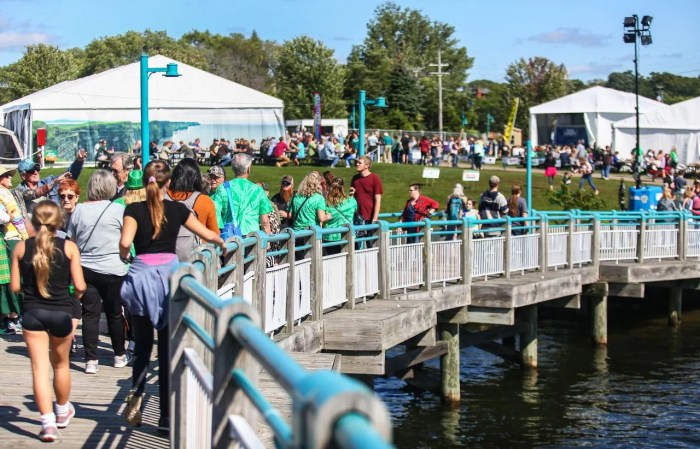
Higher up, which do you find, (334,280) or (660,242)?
(334,280)

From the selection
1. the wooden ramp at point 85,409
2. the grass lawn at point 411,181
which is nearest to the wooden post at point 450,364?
the wooden ramp at point 85,409

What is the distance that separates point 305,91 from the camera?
89.9m

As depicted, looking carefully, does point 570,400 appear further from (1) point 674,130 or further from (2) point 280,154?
(1) point 674,130

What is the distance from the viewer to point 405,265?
16.8m

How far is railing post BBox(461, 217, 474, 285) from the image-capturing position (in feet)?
60.7

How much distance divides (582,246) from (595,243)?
0.40 metres

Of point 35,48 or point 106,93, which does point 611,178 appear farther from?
point 35,48

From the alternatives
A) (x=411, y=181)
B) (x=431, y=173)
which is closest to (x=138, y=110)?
(x=411, y=181)

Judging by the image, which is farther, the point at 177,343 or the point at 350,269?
the point at 350,269

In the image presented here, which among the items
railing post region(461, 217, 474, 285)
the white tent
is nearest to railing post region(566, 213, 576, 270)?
railing post region(461, 217, 474, 285)

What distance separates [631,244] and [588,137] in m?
40.0

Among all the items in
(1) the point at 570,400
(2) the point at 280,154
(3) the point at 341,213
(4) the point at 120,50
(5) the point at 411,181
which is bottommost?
(1) the point at 570,400

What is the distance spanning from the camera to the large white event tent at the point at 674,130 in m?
53.3

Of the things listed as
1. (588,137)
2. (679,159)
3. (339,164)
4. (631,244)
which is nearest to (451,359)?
(631,244)
